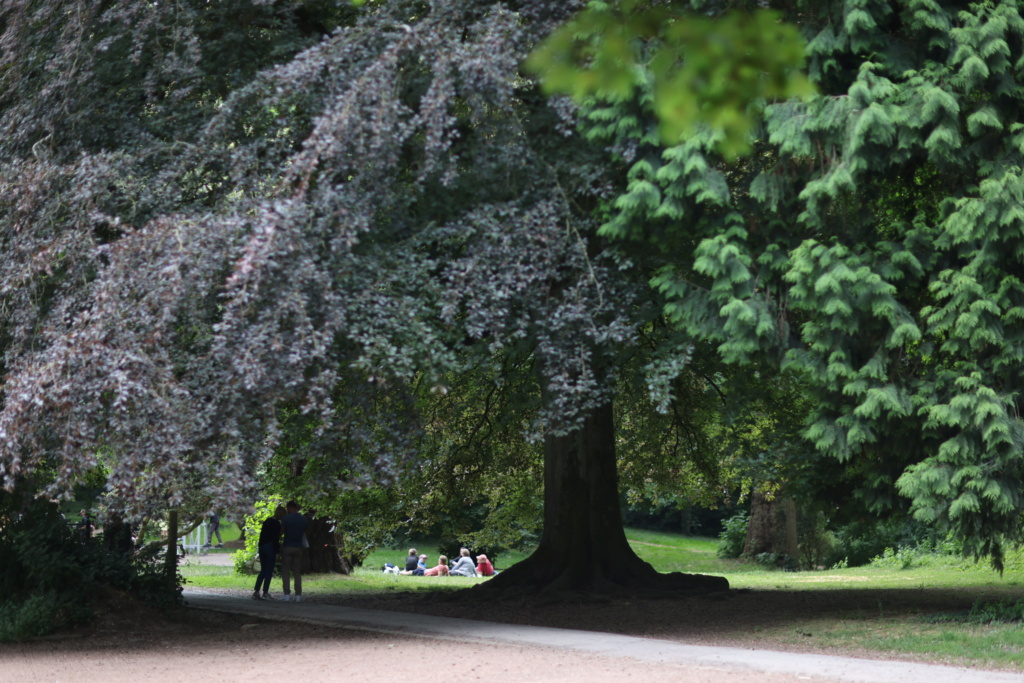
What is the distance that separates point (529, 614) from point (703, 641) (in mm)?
3121

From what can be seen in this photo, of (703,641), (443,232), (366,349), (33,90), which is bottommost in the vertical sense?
(703,641)

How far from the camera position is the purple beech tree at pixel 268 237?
1023 cm

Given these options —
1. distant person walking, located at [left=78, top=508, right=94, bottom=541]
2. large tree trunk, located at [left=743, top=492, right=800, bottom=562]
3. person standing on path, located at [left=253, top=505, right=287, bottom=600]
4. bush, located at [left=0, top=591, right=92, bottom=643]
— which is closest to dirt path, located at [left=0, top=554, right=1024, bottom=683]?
bush, located at [left=0, top=591, right=92, bottom=643]

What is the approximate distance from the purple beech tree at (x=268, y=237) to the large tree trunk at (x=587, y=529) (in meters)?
3.03

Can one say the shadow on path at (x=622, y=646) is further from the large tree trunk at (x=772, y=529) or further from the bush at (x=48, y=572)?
the large tree trunk at (x=772, y=529)

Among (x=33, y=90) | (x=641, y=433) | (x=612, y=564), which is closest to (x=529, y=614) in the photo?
(x=612, y=564)

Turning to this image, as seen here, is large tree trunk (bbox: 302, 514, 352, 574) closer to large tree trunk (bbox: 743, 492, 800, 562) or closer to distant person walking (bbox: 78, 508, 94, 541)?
distant person walking (bbox: 78, 508, 94, 541)

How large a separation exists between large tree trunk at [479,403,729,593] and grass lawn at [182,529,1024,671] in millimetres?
2456

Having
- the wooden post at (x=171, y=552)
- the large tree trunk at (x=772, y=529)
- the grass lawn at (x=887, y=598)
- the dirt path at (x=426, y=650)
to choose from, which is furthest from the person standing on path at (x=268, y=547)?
the large tree trunk at (x=772, y=529)

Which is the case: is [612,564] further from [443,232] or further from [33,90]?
[33,90]

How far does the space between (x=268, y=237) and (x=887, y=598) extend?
1006cm

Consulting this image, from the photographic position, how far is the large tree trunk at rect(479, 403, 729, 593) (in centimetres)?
1588

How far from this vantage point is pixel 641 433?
18.7 m

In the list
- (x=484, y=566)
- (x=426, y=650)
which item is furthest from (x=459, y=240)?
(x=484, y=566)
